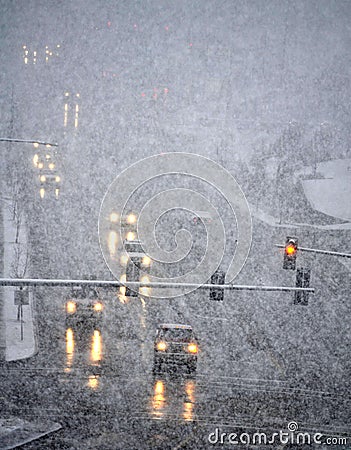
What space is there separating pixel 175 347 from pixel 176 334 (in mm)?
323

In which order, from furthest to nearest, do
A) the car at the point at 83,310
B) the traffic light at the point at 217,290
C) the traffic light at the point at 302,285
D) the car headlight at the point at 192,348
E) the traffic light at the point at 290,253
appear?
1. the car at the point at 83,310
2. the car headlight at the point at 192,348
3. the traffic light at the point at 290,253
4. the traffic light at the point at 302,285
5. the traffic light at the point at 217,290

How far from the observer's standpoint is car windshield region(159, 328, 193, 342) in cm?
1232

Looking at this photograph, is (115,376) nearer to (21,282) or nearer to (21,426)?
(21,426)

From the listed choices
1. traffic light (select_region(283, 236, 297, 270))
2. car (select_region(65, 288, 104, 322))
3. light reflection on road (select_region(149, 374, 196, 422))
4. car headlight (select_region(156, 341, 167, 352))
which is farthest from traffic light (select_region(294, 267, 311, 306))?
car (select_region(65, 288, 104, 322))

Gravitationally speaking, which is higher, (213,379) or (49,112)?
(49,112)

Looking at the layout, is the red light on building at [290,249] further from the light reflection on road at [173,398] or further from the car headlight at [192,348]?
the light reflection on road at [173,398]

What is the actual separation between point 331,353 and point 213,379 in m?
6.14

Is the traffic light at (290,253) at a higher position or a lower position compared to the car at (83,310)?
higher

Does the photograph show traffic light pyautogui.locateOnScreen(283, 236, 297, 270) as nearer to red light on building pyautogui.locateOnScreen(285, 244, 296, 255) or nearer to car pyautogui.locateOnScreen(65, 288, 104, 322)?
red light on building pyautogui.locateOnScreen(285, 244, 296, 255)

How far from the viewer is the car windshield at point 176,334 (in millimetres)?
12320

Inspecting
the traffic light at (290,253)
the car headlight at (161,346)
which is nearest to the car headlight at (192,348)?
the car headlight at (161,346)

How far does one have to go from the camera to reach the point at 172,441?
853 centimetres

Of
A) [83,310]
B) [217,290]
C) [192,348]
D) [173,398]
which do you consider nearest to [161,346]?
[192,348]

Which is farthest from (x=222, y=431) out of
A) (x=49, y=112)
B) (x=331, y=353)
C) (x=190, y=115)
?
(x=190, y=115)
